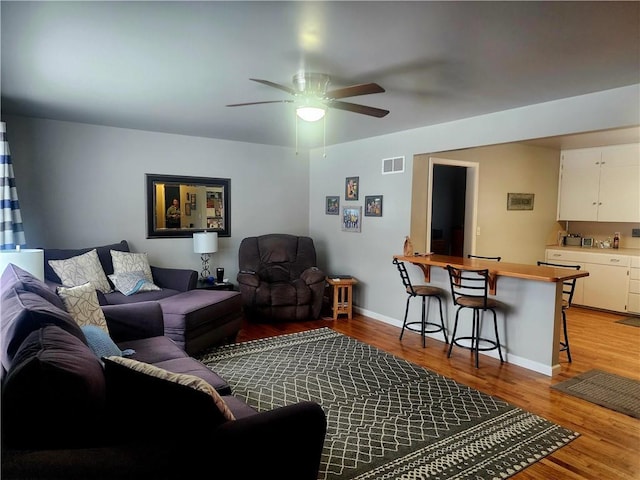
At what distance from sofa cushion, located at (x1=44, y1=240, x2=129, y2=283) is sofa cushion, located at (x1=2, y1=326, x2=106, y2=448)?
3.28 metres

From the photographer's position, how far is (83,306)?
2686 millimetres

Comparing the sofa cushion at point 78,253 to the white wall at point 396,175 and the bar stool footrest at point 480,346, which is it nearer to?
the white wall at point 396,175

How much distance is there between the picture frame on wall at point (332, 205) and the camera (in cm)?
600

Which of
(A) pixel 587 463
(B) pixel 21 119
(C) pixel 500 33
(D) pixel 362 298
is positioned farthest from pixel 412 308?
(B) pixel 21 119

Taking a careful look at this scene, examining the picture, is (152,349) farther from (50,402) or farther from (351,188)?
(351,188)

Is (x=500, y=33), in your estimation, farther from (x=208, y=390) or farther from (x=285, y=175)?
(x=285, y=175)

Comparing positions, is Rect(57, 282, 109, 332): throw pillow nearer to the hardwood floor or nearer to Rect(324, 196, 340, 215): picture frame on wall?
the hardwood floor

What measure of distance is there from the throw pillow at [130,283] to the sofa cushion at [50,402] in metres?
3.16

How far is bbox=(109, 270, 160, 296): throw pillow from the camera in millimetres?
4328

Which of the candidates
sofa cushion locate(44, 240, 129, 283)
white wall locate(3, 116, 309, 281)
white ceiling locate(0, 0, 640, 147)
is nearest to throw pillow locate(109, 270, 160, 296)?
sofa cushion locate(44, 240, 129, 283)

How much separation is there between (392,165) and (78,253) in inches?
145

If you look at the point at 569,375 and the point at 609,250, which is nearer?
the point at 569,375

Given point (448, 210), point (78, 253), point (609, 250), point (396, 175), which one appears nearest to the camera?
point (78, 253)

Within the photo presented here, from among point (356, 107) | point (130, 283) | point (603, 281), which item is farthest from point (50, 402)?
point (603, 281)
